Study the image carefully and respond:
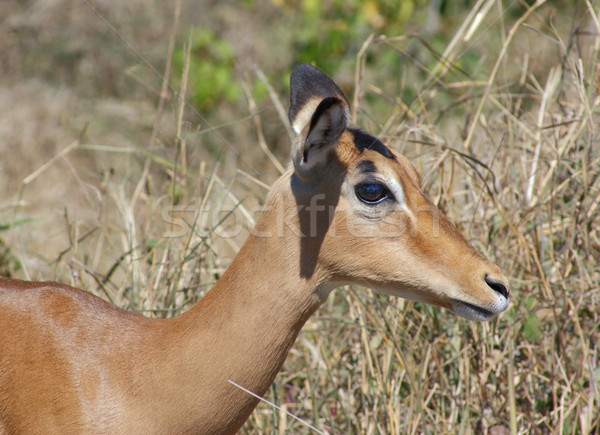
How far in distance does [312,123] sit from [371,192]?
40cm

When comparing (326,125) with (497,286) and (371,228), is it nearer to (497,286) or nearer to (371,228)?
(371,228)

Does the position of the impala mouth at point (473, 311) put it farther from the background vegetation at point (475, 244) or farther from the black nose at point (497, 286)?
the background vegetation at point (475, 244)

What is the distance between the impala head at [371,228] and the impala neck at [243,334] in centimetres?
9

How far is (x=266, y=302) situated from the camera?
285 cm

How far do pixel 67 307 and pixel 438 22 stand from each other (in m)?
7.09

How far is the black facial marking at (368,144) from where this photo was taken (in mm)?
2980

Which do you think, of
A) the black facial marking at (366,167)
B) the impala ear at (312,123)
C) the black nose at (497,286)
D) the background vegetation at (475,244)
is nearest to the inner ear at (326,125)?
the impala ear at (312,123)

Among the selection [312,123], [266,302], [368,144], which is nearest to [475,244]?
[368,144]

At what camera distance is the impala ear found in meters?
2.63

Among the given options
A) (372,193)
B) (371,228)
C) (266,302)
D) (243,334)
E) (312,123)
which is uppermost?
(312,123)

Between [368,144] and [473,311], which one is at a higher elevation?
[368,144]

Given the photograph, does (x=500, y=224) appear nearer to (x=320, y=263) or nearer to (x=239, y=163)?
(x=320, y=263)

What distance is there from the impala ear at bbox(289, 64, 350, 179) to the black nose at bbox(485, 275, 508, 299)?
0.73 meters

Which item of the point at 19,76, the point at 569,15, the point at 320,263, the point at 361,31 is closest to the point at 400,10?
the point at 361,31
